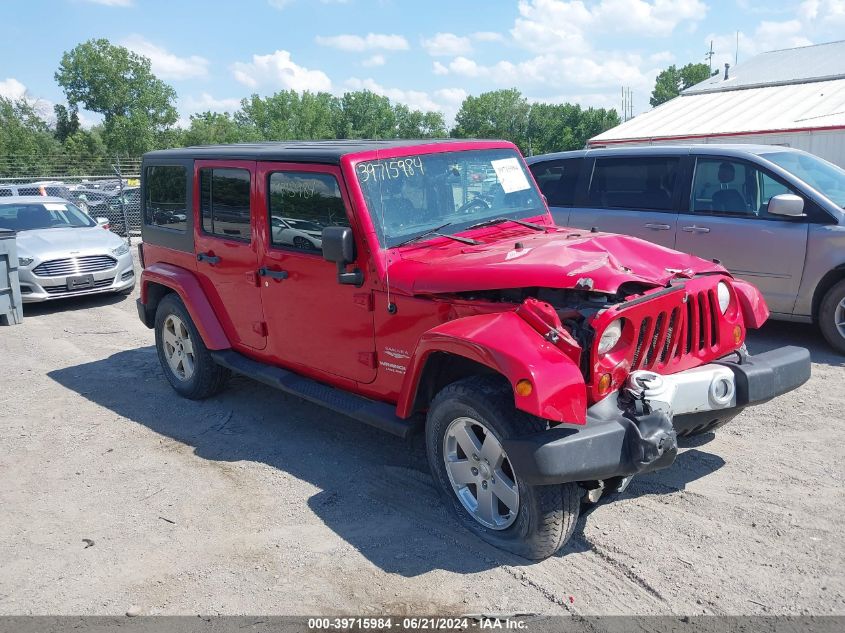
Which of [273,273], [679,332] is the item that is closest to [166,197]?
[273,273]

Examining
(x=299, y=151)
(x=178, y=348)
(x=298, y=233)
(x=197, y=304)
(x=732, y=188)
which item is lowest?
(x=178, y=348)

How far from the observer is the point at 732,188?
7172mm

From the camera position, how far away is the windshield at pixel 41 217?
11.3m

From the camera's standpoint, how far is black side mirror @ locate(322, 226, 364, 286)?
4.22 metres

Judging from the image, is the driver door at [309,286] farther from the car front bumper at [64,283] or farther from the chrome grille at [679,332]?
the car front bumper at [64,283]

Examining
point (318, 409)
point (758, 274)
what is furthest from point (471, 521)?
point (758, 274)

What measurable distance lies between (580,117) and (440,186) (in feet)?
286

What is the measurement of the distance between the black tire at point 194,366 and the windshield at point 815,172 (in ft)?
17.5

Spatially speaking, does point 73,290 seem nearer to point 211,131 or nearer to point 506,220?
point 506,220

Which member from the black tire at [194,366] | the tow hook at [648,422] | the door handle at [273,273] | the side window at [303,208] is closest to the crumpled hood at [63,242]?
the black tire at [194,366]

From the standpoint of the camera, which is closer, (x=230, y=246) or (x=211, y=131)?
(x=230, y=246)

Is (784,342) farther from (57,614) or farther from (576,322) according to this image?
(57,614)

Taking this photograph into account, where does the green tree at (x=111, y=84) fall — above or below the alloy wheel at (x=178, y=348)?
above

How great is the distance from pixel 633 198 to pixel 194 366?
15.2 feet
